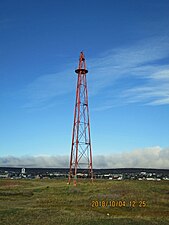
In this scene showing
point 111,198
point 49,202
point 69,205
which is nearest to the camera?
point 69,205

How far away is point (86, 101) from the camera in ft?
196

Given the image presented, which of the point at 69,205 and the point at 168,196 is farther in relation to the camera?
the point at 168,196

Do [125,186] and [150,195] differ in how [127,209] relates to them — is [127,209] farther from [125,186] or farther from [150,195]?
[125,186]

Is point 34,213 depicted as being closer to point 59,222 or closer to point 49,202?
point 59,222

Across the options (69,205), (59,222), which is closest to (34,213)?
(59,222)

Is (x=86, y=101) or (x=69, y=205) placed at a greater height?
(x=86, y=101)

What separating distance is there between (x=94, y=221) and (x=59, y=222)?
269cm

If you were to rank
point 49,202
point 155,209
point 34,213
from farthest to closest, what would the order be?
point 49,202 → point 155,209 → point 34,213

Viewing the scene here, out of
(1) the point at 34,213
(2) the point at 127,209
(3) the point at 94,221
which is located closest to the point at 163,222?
(3) the point at 94,221

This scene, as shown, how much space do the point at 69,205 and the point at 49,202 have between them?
3.33 meters
